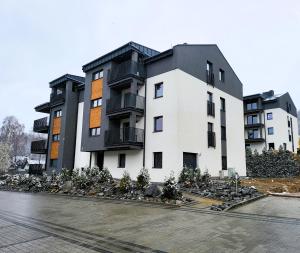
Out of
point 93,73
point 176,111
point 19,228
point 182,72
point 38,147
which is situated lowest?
point 19,228

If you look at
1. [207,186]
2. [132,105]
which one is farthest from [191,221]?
[132,105]

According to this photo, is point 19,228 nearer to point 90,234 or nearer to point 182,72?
point 90,234

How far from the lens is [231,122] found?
88.9ft

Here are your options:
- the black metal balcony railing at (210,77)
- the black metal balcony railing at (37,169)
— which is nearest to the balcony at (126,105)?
the black metal balcony railing at (210,77)

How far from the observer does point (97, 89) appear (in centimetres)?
2598

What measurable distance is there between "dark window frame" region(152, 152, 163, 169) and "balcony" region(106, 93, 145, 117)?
3.98m

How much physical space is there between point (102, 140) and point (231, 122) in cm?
1333

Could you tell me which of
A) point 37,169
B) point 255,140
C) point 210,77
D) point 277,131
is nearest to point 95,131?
point 210,77

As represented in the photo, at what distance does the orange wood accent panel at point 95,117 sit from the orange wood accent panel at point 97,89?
1306mm

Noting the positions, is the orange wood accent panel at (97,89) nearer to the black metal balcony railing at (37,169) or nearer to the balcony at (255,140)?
the black metal balcony railing at (37,169)

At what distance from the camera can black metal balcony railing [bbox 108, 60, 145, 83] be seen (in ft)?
73.2

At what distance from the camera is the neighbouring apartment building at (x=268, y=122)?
4191cm

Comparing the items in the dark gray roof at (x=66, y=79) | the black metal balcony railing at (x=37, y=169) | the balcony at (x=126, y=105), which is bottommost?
the black metal balcony railing at (x=37, y=169)

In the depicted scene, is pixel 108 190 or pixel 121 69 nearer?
pixel 108 190
